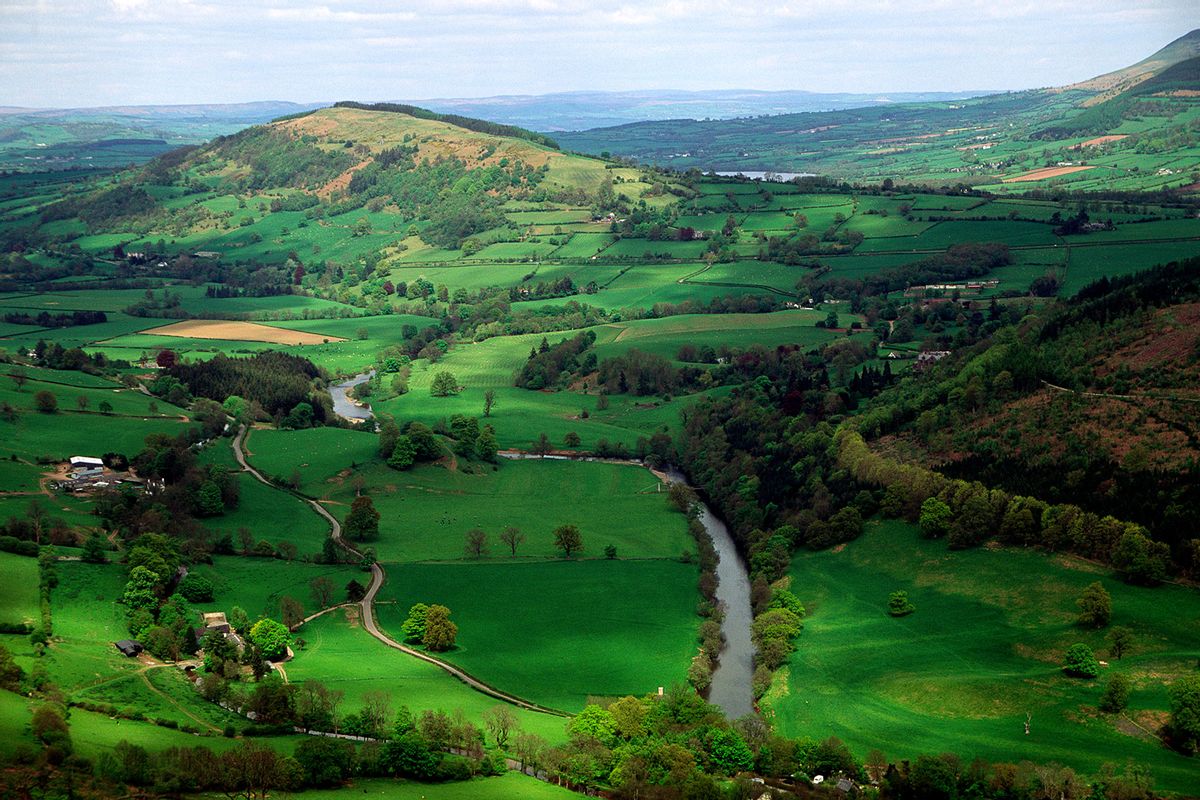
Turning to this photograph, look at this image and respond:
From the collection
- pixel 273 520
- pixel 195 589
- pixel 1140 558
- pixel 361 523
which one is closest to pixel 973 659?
pixel 1140 558

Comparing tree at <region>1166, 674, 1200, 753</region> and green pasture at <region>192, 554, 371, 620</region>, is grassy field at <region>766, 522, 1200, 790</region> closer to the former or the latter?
tree at <region>1166, 674, 1200, 753</region>

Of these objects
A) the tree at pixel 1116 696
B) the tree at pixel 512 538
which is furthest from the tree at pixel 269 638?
the tree at pixel 1116 696

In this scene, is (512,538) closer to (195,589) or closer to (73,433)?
(195,589)

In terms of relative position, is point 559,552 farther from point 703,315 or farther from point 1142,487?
point 703,315

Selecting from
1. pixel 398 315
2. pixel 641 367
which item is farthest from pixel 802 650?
pixel 398 315

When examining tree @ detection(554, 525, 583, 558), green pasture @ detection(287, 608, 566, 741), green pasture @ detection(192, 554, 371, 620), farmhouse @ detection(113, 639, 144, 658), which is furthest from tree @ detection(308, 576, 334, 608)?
tree @ detection(554, 525, 583, 558)
